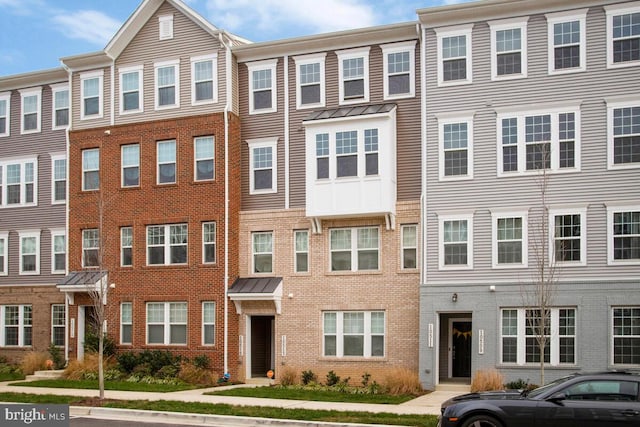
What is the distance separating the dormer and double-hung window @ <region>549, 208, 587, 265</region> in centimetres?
532

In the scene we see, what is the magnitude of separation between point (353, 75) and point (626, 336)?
1242 centimetres

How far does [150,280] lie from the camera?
103ft

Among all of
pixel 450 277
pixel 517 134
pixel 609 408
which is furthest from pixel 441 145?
pixel 609 408

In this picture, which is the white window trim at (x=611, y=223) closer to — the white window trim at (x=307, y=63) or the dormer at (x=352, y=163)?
the dormer at (x=352, y=163)

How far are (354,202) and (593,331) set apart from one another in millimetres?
8572

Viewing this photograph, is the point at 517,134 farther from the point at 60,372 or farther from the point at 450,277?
the point at 60,372

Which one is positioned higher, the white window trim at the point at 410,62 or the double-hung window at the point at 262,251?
the white window trim at the point at 410,62

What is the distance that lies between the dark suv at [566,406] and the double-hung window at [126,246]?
1954 cm

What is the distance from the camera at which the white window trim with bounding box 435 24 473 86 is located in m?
26.8

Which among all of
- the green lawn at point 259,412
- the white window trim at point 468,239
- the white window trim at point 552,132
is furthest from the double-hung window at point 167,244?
the white window trim at point 552,132

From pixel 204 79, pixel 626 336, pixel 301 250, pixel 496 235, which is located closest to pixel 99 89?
pixel 204 79

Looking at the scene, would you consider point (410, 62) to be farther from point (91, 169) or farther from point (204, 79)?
point (91, 169)

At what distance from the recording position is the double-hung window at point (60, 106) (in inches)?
1361

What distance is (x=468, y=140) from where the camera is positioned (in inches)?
1051
